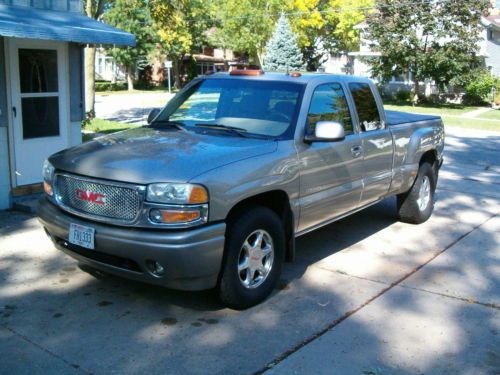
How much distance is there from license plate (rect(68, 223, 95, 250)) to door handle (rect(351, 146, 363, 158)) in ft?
8.74

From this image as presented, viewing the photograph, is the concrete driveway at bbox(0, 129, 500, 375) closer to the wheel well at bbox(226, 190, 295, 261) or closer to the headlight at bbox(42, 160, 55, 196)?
the wheel well at bbox(226, 190, 295, 261)

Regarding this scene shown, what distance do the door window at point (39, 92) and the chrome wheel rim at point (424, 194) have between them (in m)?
4.99

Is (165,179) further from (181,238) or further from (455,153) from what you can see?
(455,153)

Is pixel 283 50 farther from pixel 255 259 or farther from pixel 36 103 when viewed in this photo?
pixel 255 259

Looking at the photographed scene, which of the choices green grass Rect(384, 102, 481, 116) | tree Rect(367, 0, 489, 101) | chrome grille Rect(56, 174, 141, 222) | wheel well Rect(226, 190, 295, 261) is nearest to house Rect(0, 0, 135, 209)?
chrome grille Rect(56, 174, 141, 222)

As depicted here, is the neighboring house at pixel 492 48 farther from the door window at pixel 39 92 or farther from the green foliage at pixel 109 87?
the door window at pixel 39 92

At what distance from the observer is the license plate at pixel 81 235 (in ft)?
13.9

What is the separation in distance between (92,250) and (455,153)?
1210 cm

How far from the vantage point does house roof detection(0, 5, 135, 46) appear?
652 centimetres

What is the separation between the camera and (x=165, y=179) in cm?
401

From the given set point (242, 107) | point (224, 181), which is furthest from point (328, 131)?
point (224, 181)

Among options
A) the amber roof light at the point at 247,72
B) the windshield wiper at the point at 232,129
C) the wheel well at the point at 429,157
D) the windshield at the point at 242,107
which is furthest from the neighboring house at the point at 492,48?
the windshield wiper at the point at 232,129

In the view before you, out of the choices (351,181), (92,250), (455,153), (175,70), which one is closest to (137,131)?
(92,250)

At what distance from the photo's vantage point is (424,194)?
24.6 ft
